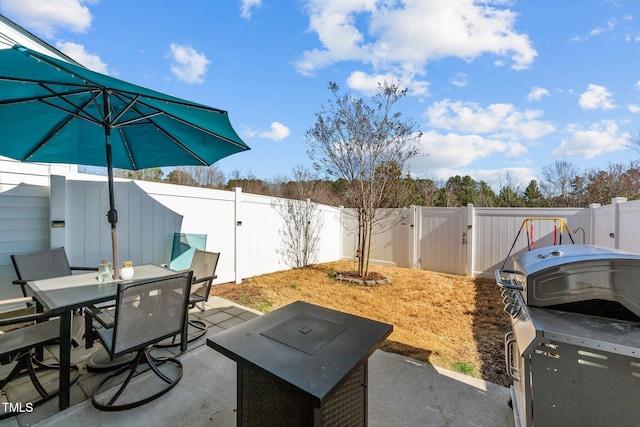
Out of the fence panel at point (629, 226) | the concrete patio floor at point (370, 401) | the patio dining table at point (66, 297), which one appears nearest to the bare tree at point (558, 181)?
the fence panel at point (629, 226)

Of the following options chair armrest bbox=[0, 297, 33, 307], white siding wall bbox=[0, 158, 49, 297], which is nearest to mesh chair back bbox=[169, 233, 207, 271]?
white siding wall bbox=[0, 158, 49, 297]

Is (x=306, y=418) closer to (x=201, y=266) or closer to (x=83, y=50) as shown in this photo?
(x=201, y=266)

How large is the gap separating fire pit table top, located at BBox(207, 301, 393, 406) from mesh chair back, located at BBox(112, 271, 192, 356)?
35.7 inches

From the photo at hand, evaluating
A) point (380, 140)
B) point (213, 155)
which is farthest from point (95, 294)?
point (380, 140)

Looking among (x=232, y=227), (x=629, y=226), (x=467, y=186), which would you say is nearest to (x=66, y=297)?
(x=232, y=227)

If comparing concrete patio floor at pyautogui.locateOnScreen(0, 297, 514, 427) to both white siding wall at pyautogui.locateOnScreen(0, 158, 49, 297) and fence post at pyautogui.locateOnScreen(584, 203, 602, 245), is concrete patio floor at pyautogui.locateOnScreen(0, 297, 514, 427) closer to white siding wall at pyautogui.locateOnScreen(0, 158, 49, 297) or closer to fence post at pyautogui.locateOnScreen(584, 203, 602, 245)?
white siding wall at pyautogui.locateOnScreen(0, 158, 49, 297)

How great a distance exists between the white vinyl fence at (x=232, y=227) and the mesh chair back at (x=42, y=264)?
0.25 metres

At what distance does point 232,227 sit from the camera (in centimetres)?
522

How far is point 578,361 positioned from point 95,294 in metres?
3.32

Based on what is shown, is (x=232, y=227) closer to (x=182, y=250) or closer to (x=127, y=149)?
(x=182, y=250)

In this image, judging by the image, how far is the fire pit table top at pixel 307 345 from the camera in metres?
1.09

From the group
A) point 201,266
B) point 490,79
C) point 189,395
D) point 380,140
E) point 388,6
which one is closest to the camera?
point 189,395

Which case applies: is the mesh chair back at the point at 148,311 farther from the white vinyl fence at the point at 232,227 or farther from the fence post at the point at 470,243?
the fence post at the point at 470,243

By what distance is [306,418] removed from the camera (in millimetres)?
1199
